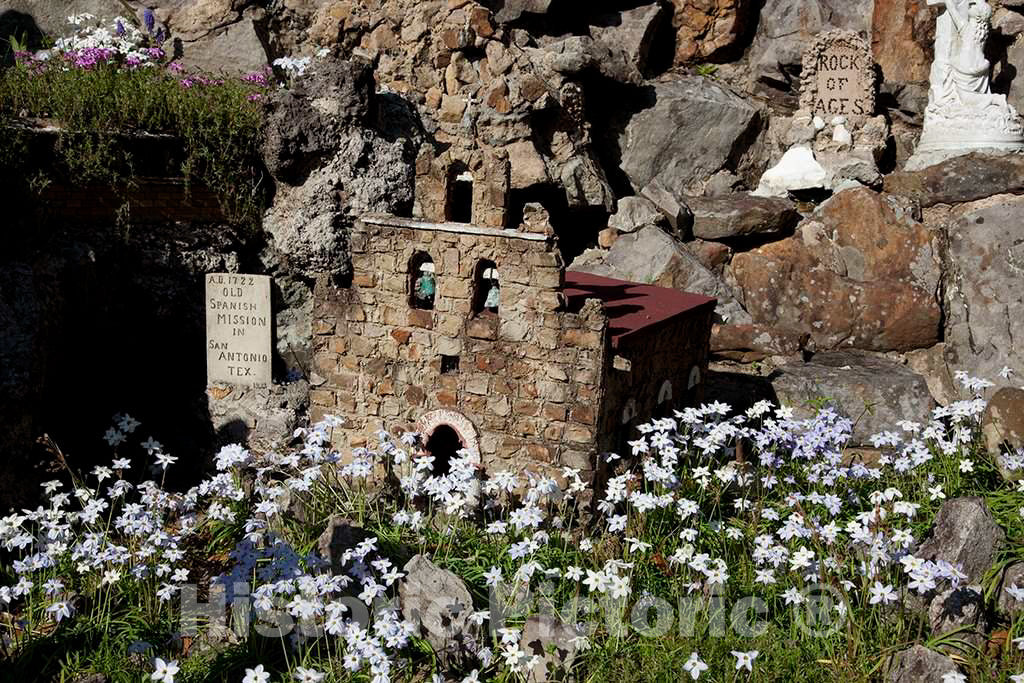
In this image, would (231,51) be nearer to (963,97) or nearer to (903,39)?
(963,97)

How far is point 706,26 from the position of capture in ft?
58.3

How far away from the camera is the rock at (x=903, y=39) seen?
16859 millimetres

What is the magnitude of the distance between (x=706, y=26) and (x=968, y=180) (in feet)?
19.6

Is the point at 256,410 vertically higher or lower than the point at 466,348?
lower

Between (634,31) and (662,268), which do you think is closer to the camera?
(662,268)

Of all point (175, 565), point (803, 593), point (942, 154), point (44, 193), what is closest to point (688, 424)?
point (803, 593)

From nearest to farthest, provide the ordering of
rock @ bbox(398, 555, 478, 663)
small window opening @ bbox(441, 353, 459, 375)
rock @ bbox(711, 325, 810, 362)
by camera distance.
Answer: rock @ bbox(398, 555, 478, 663), small window opening @ bbox(441, 353, 459, 375), rock @ bbox(711, 325, 810, 362)

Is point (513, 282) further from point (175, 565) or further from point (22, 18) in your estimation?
point (22, 18)

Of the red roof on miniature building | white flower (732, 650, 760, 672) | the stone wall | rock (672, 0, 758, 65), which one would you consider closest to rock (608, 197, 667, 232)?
the red roof on miniature building

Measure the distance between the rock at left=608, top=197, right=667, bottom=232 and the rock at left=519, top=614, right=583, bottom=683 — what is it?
891 centimetres

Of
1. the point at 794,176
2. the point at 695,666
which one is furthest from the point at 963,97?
the point at 695,666

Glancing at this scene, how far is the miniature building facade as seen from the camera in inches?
293

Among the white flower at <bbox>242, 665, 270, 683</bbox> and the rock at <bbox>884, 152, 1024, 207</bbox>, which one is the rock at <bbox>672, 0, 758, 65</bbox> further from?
the white flower at <bbox>242, 665, 270, 683</bbox>

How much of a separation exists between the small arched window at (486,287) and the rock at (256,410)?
218 cm
